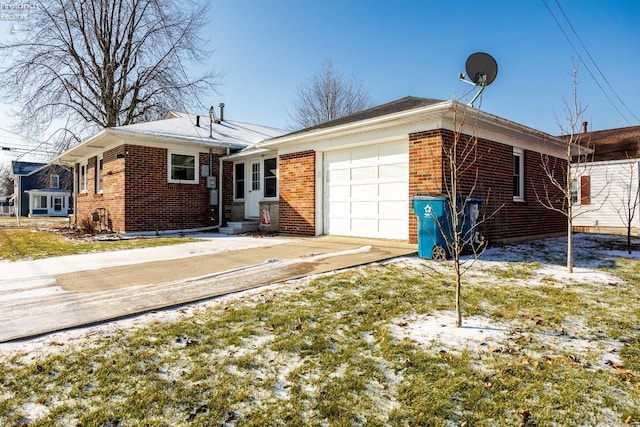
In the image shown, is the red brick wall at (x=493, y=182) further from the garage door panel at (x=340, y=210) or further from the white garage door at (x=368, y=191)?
the garage door panel at (x=340, y=210)

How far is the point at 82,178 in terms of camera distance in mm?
17453

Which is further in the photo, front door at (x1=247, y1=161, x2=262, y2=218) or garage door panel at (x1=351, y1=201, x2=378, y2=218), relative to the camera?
front door at (x1=247, y1=161, x2=262, y2=218)

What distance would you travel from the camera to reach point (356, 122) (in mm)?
8758

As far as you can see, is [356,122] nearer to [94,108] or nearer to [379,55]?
[379,55]

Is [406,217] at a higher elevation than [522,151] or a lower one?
lower

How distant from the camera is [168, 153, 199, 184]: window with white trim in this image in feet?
42.5

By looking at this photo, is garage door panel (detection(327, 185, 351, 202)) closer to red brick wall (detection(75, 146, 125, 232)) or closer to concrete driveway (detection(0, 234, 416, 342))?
concrete driveway (detection(0, 234, 416, 342))

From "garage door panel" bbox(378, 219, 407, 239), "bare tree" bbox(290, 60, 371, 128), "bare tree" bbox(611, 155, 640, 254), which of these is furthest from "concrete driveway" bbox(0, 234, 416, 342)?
"bare tree" bbox(290, 60, 371, 128)

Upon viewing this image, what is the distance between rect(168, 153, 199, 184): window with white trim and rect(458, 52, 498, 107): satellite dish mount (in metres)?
9.13

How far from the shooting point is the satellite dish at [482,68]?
28.9 feet

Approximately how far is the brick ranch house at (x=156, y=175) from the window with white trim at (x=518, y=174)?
29.2 feet

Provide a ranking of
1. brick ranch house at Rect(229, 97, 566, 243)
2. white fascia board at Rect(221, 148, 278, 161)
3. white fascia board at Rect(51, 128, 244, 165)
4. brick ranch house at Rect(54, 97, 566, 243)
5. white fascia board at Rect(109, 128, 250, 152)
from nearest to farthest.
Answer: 1. brick ranch house at Rect(229, 97, 566, 243)
2. brick ranch house at Rect(54, 97, 566, 243)
3. white fascia board at Rect(109, 128, 250, 152)
4. white fascia board at Rect(51, 128, 244, 165)
5. white fascia board at Rect(221, 148, 278, 161)

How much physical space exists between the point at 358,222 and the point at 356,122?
7.90 feet

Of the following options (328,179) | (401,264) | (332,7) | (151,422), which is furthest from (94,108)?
(151,422)
